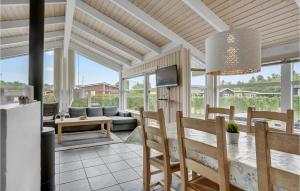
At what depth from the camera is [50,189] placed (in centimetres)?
216

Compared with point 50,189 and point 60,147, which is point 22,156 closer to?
point 50,189

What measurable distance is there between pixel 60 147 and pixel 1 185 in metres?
3.70

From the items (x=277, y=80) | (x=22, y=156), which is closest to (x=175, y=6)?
(x=277, y=80)

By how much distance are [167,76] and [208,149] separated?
360 centimetres

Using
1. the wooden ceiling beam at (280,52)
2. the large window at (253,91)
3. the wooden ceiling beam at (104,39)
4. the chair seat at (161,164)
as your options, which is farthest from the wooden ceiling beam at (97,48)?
the chair seat at (161,164)

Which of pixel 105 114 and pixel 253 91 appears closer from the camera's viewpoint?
pixel 253 91

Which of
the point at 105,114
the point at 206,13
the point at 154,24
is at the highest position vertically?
the point at 154,24

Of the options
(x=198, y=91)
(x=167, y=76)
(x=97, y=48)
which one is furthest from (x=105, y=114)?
(x=198, y=91)

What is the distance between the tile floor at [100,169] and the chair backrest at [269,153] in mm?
1692

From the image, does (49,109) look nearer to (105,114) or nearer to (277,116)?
(105,114)

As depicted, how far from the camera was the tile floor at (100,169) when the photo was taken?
96.7 inches

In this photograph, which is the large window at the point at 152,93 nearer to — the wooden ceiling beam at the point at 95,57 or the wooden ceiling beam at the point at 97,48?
the wooden ceiling beam at the point at 97,48

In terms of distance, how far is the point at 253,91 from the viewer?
12.1 ft

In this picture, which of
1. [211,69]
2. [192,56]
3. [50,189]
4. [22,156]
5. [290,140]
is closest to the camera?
[290,140]
